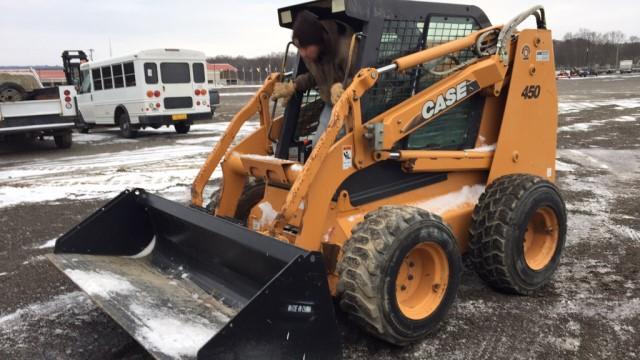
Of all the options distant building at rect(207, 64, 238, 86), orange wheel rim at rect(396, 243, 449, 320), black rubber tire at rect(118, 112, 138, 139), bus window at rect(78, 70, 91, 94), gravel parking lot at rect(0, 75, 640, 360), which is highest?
distant building at rect(207, 64, 238, 86)

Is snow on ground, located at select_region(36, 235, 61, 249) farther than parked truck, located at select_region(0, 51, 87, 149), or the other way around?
parked truck, located at select_region(0, 51, 87, 149)

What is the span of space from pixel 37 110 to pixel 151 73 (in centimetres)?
375

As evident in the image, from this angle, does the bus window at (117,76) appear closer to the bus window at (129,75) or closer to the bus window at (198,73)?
the bus window at (129,75)

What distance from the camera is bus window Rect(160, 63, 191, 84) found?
15.7m

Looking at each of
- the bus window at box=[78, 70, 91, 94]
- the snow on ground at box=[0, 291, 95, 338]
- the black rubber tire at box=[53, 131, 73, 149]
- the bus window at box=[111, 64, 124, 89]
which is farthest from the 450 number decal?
the bus window at box=[78, 70, 91, 94]

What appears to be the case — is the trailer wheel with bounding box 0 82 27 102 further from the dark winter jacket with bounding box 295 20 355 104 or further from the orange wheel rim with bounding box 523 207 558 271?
the orange wheel rim with bounding box 523 207 558 271

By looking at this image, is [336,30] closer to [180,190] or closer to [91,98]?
[180,190]

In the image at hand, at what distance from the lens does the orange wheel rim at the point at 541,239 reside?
4219mm

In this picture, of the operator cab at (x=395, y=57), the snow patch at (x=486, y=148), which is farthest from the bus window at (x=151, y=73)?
the snow patch at (x=486, y=148)

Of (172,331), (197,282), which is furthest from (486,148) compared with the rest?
(172,331)

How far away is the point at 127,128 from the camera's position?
53.3ft

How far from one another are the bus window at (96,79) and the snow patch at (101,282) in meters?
15.2

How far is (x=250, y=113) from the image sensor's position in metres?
4.49

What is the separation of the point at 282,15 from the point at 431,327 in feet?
8.50
